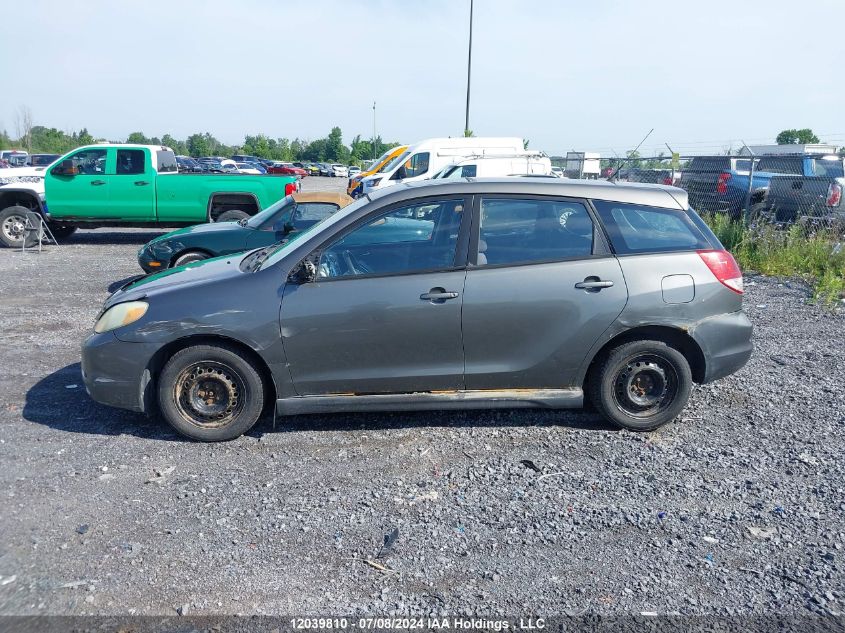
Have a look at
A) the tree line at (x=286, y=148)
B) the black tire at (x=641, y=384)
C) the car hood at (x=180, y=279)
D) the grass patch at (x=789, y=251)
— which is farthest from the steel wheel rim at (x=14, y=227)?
the tree line at (x=286, y=148)

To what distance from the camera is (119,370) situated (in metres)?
4.94

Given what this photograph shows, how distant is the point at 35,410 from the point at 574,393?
4028 mm

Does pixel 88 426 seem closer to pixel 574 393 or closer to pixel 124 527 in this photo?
pixel 124 527

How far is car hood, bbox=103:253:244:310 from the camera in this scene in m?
5.09

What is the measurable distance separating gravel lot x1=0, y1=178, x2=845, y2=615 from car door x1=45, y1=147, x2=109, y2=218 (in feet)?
30.4

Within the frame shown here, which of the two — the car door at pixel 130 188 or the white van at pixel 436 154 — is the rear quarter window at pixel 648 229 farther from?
the white van at pixel 436 154

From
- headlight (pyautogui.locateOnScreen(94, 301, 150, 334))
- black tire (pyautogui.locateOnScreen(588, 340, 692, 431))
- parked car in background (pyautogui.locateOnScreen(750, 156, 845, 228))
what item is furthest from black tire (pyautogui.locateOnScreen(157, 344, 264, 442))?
parked car in background (pyautogui.locateOnScreen(750, 156, 845, 228))

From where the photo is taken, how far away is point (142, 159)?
14633 mm

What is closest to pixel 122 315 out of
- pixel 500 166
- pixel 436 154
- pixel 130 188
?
pixel 130 188

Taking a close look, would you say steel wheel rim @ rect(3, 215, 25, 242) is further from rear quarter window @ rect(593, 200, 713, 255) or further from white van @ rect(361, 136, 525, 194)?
rear quarter window @ rect(593, 200, 713, 255)

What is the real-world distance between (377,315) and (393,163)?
18181mm

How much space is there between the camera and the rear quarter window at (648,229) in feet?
17.0

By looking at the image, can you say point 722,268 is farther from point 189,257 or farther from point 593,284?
point 189,257

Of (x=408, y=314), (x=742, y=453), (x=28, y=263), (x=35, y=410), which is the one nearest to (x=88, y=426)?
(x=35, y=410)
